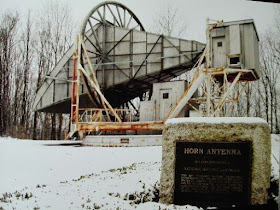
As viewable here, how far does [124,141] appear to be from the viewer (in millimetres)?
16000

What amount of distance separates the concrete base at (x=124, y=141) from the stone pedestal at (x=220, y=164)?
10190 millimetres

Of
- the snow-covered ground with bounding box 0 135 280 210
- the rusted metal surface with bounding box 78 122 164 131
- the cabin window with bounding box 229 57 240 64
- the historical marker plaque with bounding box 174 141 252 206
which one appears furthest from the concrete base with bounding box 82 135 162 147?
the historical marker plaque with bounding box 174 141 252 206

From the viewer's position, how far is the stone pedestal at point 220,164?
4.86 m

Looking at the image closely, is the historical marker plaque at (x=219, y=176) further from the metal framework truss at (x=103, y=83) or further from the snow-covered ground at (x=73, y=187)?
the metal framework truss at (x=103, y=83)

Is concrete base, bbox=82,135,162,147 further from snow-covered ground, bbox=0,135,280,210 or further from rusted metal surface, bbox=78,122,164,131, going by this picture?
snow-covered ground, bbox=0,135,280,210

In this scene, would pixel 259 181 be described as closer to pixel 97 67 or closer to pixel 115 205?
pixel 115 205

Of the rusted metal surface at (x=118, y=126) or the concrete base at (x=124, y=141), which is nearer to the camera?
the rusted metal surface at (x=118, y=126)

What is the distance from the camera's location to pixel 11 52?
7559mm

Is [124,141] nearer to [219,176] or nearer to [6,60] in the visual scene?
[6,60]

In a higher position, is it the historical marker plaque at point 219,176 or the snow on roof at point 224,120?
the snow on roof at point 224,120

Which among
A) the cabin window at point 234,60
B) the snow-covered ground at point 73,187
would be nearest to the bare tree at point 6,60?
the snow-covered ground at point 73,187

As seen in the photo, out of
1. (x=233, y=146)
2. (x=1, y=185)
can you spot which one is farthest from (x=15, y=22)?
(x=233, y=146)

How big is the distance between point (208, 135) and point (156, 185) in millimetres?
1581

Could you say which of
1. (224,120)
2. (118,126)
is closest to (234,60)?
(224,120)
